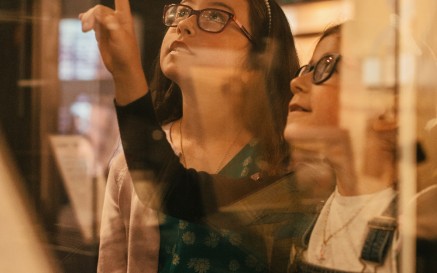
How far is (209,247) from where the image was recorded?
1621 millimetres

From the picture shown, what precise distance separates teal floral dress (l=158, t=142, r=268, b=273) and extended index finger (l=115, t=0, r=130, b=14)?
46 centimetres

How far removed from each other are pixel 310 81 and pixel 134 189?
1.69ft

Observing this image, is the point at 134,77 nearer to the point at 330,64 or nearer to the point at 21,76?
the point at 21,76

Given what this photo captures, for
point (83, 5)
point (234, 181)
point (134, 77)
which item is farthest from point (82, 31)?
point (234, 181)

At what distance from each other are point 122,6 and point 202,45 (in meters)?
0.22

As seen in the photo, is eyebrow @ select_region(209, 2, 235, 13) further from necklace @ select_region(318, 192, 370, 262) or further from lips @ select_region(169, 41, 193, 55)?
necklace @ select_region(318, 192, 370, 262)

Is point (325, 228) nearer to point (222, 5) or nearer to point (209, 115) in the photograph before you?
point (209, 115)

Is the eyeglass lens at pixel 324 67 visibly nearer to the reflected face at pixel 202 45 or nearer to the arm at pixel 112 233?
the reflected face at pixel 202 45

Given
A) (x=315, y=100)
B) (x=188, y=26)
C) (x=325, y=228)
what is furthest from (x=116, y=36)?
(x=325, y=228)

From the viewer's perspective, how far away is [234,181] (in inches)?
63.7

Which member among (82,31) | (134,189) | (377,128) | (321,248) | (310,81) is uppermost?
(82,31)

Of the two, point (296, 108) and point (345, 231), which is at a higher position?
point (296, 108)

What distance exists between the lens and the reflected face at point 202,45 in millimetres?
1598

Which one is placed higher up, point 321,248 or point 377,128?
point 377,128
